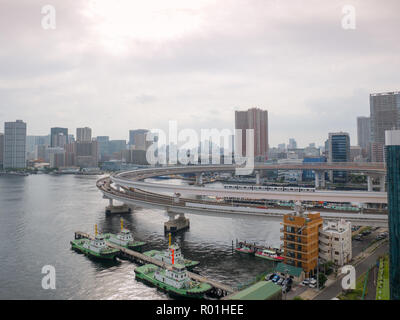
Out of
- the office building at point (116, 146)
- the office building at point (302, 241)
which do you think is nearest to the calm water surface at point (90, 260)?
the office building at point (302, 241)

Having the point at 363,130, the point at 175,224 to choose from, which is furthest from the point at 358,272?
the point at 363,130

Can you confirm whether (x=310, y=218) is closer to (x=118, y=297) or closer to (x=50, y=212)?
(x=118, y=297)

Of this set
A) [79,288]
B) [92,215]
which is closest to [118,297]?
[79,288]

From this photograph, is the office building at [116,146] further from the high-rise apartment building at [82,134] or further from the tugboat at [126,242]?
the tugboat at [126,242]

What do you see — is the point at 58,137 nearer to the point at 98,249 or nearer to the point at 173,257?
the point at 98,249

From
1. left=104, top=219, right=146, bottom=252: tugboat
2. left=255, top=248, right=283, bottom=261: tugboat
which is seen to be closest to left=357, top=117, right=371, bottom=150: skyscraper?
left=255, top=248, right=283, bottom=261: tugboat
